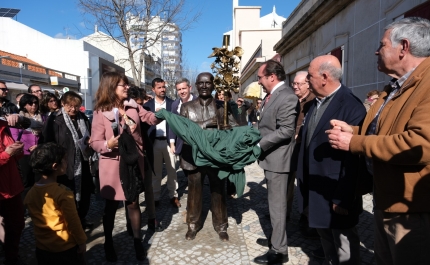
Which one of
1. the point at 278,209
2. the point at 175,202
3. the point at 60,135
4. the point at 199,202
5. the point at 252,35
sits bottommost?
the point at 175,202

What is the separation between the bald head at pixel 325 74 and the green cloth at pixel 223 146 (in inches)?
36.2

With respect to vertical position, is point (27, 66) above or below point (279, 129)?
above

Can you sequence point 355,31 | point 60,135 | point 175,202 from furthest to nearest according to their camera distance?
1. point 355,31
2. point 175,202
3. point 60,135

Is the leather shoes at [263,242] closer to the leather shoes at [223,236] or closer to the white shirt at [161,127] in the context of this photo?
the leather shoes at [223,236]

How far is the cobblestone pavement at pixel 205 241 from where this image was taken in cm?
324

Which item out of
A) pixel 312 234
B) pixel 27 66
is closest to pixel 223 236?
pixel 312 234

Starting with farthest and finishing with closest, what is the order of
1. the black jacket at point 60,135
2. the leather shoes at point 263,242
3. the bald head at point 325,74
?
the black jacket at point 60,135 → the leather shoes at point 263,242 → the bald head at point 325,74

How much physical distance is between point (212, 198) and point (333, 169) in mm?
1878

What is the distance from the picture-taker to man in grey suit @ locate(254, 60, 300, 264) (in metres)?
3.01

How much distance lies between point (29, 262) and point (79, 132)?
1597 millimetres

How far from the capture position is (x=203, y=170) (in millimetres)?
3783

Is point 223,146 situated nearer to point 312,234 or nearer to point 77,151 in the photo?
point 312,234

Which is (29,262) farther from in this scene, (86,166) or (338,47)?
(338,47)

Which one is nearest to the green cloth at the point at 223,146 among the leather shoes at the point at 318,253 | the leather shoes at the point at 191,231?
the leather shoes at the point at 191,231
